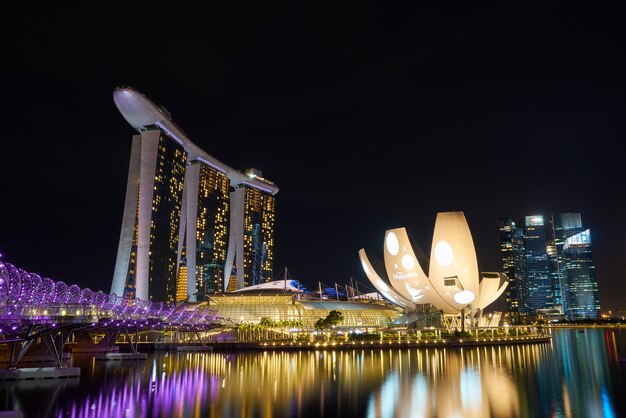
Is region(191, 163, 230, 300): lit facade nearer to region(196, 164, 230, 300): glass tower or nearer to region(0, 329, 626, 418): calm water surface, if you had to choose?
region(196, 164, 230, 300): glass tower

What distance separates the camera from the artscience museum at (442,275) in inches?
1860

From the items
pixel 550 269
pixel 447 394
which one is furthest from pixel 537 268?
pixel 447 394

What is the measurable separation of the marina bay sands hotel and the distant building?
86835 mm

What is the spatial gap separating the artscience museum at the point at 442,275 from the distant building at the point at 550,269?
119004mm

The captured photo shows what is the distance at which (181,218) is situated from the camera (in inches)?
3900

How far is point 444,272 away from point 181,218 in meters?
61.7

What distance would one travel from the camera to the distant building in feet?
559

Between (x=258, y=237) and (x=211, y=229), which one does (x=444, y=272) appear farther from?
(x=258, y=237)

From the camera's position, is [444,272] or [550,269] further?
[550,269]

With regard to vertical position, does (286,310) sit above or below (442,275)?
below

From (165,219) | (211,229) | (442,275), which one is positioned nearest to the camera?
(442,275)

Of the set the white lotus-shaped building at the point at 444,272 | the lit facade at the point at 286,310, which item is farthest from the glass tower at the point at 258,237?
the white lotus-shaped building at the point at 444,272

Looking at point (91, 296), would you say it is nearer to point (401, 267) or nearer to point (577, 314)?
point (401, 267)

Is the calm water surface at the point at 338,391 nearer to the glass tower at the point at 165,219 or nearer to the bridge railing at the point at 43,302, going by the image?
the bridge railing at the point at 43,302
